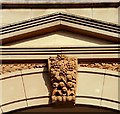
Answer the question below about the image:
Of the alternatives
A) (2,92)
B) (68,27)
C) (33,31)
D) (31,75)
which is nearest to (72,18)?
(68,27)

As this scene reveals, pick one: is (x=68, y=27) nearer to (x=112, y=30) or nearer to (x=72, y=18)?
(x=72, y=18)

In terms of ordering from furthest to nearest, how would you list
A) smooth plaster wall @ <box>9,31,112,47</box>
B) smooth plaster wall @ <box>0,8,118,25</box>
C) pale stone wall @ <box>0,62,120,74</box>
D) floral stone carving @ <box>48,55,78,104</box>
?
smooth plaster wall @ <box>0,8,118,25</box>
smooth plaster wall @ <box>9,31,112,47</box>
pale stone wall @ <box>0,62,120,74</box>
floral stone carving @ <box>48,55,78,104</box>

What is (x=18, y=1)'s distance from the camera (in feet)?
32.8

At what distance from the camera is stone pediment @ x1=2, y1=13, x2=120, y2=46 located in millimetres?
8695

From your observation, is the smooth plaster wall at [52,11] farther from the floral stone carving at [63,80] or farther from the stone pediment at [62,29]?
the floral stone carving at [63,80]

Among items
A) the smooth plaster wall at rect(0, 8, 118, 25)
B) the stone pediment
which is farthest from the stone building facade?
the smooth plaster wall at rect(0, 8, 118, 25)

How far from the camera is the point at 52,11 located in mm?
9609

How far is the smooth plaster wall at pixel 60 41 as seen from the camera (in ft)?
28.9

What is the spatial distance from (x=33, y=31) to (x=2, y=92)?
143 centimetres

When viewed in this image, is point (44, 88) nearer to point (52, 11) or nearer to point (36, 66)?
point (36, 66)

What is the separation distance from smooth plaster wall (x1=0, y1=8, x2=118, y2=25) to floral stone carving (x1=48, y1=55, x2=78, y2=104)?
5.28 feet

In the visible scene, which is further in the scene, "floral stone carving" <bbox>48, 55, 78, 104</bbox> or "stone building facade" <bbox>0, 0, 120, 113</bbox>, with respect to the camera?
"stone building facade" <bbox>0, 0, 120, 113</bbox>

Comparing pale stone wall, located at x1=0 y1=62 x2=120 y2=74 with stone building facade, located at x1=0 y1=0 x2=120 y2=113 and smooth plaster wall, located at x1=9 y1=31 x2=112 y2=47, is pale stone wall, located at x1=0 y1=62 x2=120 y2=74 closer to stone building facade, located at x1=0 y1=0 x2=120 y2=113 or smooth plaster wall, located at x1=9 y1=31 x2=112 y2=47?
stone building facade, located at x1=0 y1=0 x2=120 y2=113

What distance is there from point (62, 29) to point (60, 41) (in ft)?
0.95
